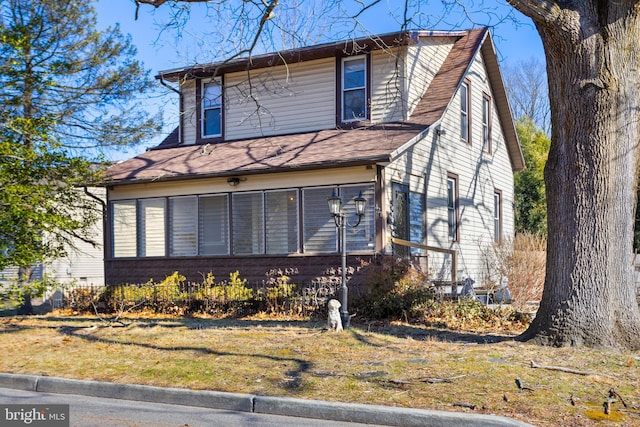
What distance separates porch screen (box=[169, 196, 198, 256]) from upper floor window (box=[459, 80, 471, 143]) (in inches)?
320

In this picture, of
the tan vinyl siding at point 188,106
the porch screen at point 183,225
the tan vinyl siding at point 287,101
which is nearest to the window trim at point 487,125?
the tan vinyl siding at point 287,101

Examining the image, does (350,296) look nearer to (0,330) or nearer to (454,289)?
(454,289)

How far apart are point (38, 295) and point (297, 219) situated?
6007 mm

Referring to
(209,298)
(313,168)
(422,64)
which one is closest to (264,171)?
(313,168)

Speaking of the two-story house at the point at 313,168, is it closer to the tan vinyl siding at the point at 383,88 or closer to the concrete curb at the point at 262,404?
the tan vinyl siding at the point at 383,88

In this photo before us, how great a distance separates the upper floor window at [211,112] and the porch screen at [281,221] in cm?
409

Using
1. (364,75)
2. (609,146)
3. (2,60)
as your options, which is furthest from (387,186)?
(2,60)

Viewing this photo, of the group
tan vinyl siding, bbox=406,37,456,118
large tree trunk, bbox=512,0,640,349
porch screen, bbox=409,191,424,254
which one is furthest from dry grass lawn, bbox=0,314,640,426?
tan vinyl siding, bbox=406,37,456,118

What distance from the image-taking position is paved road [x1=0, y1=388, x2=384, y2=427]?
6.34 m

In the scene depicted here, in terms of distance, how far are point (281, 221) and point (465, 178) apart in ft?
20.8

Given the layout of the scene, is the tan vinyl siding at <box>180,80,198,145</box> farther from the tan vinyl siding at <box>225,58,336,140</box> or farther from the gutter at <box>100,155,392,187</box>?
the gutter at <box>100,155,392,187</box>

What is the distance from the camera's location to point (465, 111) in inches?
761

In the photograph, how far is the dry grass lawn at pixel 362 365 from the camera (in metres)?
6.38

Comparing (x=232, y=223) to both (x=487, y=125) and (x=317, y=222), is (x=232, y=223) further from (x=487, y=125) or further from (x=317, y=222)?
(x=487, y=125)
